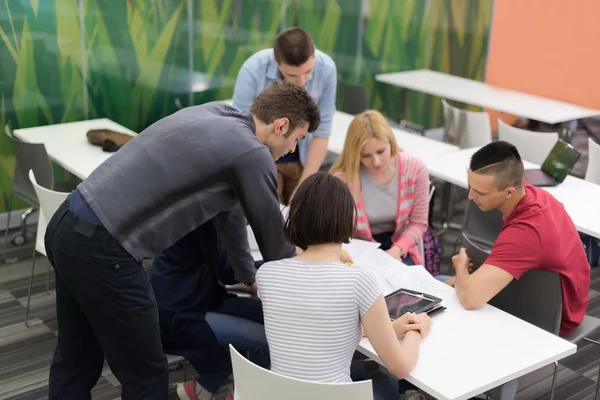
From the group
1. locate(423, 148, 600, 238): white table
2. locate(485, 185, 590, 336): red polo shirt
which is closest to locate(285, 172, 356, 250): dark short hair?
locate(485, 185, 590, 336): red polo shirt

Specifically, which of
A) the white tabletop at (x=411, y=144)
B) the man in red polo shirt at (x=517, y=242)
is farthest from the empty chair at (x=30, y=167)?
the man in red polo shirt at (x=517, y=242)

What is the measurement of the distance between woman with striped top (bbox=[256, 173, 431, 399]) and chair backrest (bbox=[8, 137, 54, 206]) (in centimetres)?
214

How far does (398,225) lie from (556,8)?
14.5 feet

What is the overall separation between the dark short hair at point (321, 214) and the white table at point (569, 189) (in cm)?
172

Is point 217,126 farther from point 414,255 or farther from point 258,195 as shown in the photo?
point 414,255

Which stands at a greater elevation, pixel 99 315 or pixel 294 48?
pixel 294 48

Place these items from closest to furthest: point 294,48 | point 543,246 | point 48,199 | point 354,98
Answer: point 543,246
point 48,199
point 294,48
point 354,98

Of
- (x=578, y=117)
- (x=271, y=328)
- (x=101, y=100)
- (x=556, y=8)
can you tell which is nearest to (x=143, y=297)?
(x=271, y=328)

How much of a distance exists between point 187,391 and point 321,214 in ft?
4.32

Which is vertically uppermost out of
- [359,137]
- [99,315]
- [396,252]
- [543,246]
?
[359,137]

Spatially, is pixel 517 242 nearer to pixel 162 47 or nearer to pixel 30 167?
pixel 30 167

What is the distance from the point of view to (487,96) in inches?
252

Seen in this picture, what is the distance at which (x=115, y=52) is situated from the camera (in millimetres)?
5363

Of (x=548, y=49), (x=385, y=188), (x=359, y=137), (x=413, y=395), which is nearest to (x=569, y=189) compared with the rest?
(x=385, y=188)
